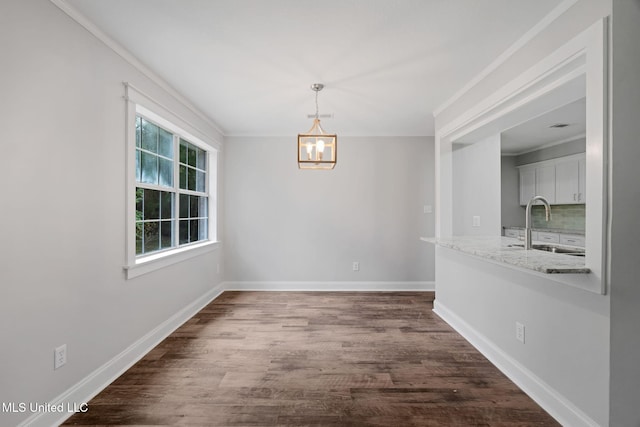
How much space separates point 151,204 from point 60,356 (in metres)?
1.56

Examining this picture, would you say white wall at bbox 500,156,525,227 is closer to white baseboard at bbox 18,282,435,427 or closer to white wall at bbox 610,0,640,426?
white baseboard at bbox 18,282,435,427

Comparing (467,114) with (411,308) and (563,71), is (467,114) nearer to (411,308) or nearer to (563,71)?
(563,71)

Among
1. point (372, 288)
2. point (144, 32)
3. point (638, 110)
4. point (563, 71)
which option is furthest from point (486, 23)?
point (372, 288)

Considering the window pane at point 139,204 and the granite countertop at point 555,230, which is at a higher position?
the window pane at point 139,204

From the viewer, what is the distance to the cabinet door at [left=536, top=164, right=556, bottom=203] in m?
5.36

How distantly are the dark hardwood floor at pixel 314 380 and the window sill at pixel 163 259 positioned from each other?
0.73 m

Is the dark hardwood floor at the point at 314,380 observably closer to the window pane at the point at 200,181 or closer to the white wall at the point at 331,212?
the white wall at the point at 331,212

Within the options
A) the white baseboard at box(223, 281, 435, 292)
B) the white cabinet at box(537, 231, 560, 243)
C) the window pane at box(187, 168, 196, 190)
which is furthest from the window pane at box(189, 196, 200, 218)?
the white cabinet at box(537, 231, 560, 243)

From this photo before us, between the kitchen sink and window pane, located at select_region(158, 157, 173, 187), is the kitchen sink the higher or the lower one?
the lower one

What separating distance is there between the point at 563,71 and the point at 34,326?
10.9ft

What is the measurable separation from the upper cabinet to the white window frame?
5.72 m

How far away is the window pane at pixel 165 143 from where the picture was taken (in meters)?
3.17

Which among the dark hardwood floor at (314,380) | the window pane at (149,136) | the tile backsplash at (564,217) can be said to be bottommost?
the dark hardwood floor at (314,380)

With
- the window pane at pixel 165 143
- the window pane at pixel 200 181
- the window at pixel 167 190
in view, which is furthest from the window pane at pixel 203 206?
the window pane at pixel 165 143
